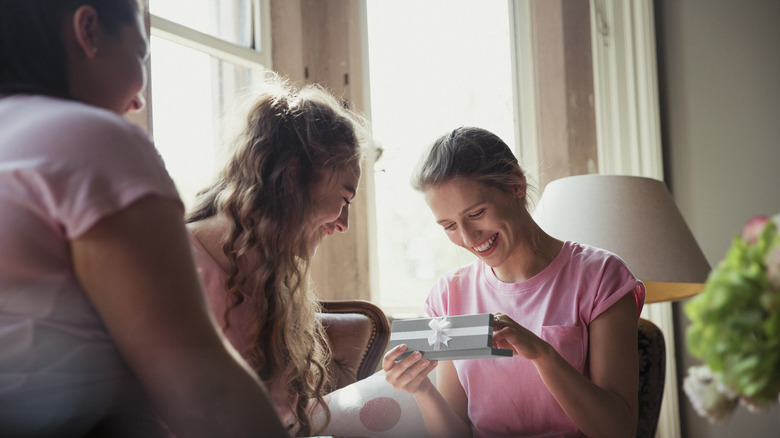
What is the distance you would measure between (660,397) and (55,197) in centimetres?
169

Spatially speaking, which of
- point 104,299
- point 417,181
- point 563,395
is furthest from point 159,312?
point 417,181

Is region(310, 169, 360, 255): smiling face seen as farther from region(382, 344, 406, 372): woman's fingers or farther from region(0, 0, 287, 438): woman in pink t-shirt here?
region(0, 0, 287, 438): woman in pink t-shirt

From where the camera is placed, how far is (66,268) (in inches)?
25.3

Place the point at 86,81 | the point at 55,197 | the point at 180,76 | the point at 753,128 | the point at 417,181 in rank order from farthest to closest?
the point at 753,128, the point at 180,76, the point at 417,181, the point at 86,81, the point at 55,197

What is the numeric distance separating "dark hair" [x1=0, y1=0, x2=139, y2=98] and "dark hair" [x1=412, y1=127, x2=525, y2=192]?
1.11 meters

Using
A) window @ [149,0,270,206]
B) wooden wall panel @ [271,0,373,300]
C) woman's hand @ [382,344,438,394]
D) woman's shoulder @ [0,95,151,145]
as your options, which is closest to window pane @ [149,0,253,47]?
window @ [149,0,270,206]

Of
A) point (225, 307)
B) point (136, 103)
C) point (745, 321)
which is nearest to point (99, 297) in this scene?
point (136, 103)

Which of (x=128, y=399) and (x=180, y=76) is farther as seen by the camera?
(x=180, y=76)

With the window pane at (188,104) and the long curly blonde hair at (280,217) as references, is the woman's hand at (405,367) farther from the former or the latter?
the window pane at (188,104)

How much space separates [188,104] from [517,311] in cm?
118

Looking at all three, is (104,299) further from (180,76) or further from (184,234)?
(180,76)

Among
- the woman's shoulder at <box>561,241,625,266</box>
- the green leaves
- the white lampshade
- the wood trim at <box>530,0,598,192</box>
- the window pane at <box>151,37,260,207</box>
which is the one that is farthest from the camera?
the wood trim at <box>530,0,598,192</box>

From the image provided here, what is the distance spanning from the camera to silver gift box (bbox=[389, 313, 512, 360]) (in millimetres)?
1417

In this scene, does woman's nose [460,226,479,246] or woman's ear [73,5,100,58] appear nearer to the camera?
woman's ear [73,5,100,58]
